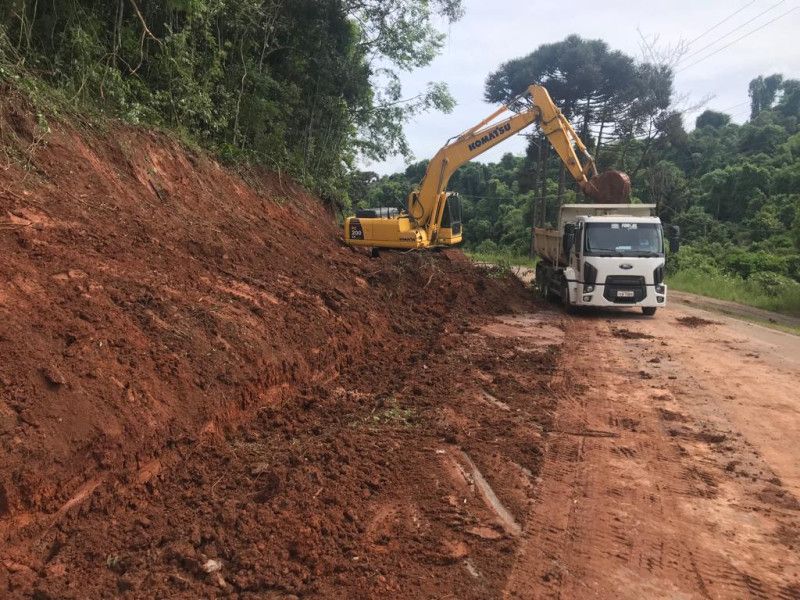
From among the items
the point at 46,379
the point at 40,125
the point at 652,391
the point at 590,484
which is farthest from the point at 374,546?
the point at 40,125

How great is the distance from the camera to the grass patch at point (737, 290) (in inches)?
739

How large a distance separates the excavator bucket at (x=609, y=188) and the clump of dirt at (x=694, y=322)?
3417mm

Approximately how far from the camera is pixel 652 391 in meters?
7.38

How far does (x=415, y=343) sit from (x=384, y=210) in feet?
32.8

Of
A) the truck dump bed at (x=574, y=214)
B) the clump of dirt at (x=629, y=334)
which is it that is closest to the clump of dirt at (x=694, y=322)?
the clump of dirt at (x=629, y=334)

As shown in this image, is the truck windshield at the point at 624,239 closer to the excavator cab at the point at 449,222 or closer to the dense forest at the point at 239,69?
the excavator cab at the point at 449,222

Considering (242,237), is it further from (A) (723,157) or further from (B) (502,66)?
(A) (723,157)

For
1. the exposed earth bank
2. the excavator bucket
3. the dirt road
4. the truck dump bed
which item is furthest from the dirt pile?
the excavator bucket

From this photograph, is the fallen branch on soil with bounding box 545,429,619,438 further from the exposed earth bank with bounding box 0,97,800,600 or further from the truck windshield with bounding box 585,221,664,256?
the truck windshield with bounding box 585,221,664,256

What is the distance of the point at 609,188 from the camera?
15.0 meters

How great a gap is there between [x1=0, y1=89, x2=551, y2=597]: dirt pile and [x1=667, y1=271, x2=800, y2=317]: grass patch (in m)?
14.4

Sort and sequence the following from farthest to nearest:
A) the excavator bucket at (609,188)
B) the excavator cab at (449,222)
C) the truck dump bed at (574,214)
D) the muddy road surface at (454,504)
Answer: the excavator cab at (449,222)
the excavator bucket at (609,188)
the truck dump bed at (574,214)
the muddy road surface at (454,504)

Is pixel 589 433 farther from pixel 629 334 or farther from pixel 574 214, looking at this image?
pixel 574 214

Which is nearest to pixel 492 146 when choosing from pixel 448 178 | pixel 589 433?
pixel 448 178
